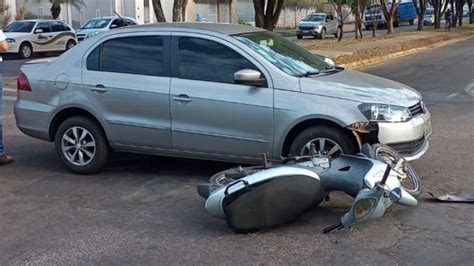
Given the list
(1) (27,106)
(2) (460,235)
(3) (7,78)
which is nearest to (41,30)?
(3) (7,78)

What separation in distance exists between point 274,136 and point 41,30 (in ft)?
77.3

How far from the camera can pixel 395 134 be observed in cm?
622

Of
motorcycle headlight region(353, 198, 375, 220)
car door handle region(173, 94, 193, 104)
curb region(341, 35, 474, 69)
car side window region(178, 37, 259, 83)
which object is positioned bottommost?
motorcycle headlight region(353, 198, 375, 220)

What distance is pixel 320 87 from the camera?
6.37m

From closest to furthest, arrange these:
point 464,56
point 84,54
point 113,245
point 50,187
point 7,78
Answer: point 113,245 → point 50,187 → point 84,54 → point 7,78 → point 464,56

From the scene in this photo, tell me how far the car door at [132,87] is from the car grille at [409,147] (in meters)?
2.36

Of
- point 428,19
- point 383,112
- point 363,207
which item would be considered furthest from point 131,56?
point 428,19

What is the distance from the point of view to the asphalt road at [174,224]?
15.6 ft

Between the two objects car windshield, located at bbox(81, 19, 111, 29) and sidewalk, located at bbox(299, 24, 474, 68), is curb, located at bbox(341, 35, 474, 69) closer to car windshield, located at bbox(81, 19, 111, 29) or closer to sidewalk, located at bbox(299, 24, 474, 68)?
sidewalk, located at bbox(299, 24, 474, 68)

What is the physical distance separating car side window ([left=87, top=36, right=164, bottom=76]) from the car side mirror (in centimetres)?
96

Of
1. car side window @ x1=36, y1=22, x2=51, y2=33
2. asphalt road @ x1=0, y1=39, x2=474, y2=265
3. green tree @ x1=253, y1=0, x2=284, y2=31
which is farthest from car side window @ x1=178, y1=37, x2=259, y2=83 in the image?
car side window @ x1=36, y1=22, x2=51, y2=33

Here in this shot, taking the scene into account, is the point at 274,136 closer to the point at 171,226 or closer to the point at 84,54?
the point at 171,226

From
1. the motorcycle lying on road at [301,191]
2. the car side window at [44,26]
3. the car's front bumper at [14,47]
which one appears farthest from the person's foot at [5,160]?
the car side window at [44,26]

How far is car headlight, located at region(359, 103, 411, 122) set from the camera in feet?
20.4
